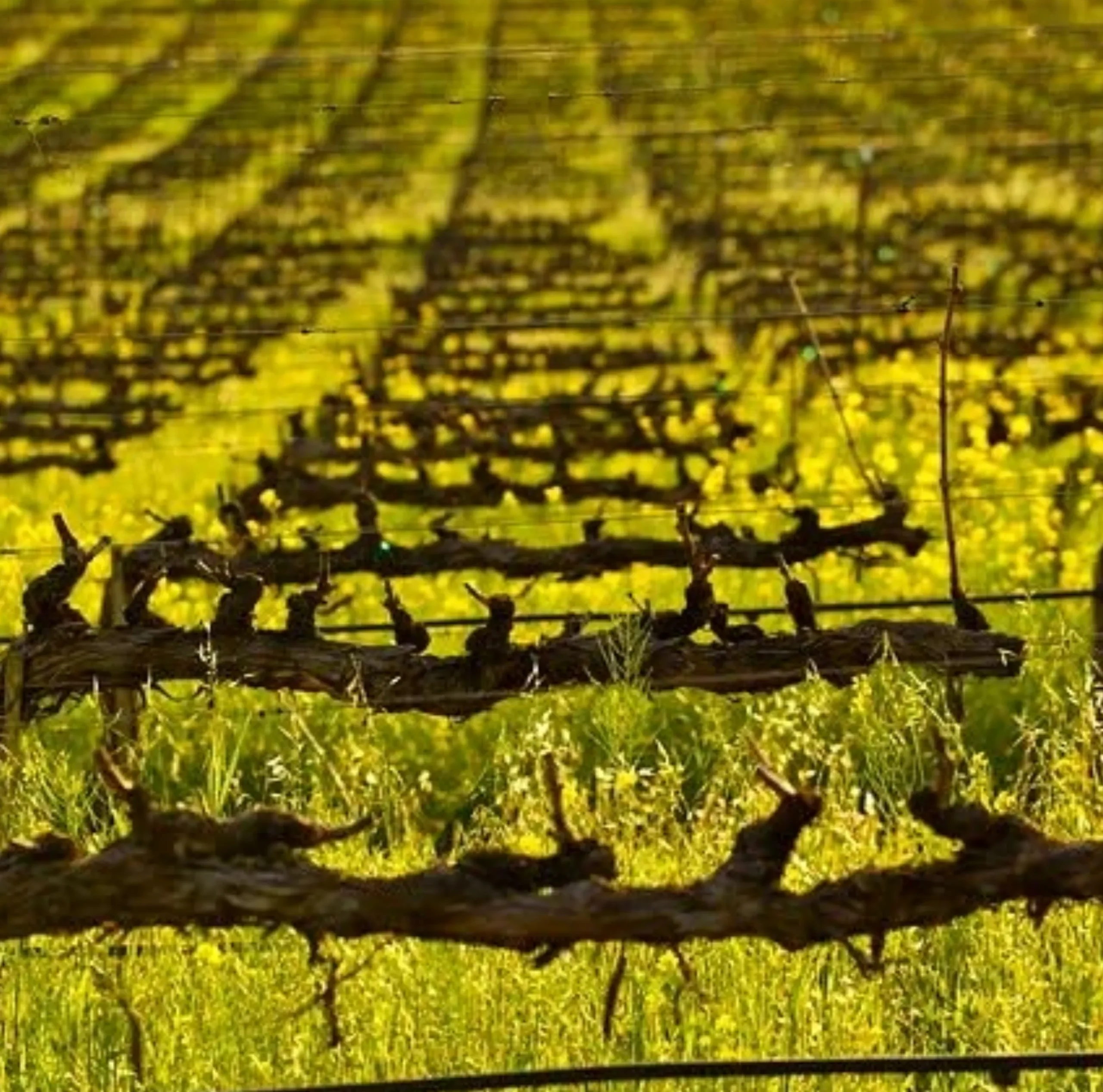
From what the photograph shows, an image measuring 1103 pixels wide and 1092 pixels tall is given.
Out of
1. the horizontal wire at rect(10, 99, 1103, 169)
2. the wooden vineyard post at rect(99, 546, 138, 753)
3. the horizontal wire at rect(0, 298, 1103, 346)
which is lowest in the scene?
the wooden vineyard post at rect(99, 546, 138, 753)

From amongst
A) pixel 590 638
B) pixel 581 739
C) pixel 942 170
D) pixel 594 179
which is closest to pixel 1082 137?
pixel 942 170

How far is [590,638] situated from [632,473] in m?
5.15

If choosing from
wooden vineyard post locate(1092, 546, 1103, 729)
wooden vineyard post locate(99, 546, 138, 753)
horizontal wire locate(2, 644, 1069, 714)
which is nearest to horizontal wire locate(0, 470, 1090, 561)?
wooden vineyard post locate(1092, 546, 1103, 729)

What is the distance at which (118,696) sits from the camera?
344 inches

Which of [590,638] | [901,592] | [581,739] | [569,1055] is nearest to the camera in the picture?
[569,1055]

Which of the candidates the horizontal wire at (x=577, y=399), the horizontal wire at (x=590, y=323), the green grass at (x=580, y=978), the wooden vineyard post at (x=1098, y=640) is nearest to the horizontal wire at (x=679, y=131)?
the horizontal wire at (x=590, y=323)

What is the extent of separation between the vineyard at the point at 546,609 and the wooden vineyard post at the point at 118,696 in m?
0.06

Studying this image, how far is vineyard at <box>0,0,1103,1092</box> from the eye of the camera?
5.01m

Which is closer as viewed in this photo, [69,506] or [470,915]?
[470,915]

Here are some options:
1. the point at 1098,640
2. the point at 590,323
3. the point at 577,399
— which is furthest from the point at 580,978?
the point at 577,399

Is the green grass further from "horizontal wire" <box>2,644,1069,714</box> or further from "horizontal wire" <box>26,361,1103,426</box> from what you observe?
"horizontal wire" <box>26,361,1103,426</box>

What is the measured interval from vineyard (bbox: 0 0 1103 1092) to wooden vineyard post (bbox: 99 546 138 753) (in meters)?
0.06

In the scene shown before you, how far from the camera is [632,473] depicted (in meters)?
12.7

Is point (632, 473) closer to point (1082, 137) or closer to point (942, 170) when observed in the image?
point (942, 170)
